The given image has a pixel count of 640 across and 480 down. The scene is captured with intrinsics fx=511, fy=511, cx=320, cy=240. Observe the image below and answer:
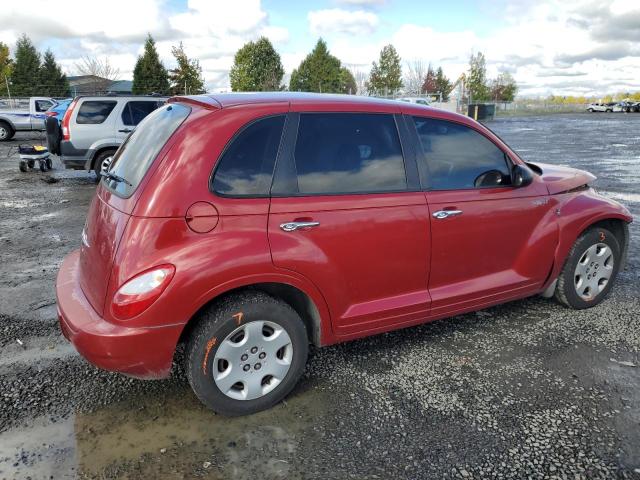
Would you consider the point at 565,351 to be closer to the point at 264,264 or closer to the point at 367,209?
the point at 367,209

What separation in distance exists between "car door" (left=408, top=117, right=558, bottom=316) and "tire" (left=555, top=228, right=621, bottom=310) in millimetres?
345

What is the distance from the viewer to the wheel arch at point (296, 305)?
9.47 ft

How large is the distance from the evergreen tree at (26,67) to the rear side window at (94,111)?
4997 centimetres

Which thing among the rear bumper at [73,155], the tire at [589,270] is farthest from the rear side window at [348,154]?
the rear bumper at [73,155]

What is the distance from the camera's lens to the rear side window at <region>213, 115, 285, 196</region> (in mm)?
2840

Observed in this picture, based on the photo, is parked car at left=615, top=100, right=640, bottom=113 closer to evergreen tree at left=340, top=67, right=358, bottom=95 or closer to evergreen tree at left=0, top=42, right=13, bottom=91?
evergreen tree at left=340, top=67, right=358, bottom=95

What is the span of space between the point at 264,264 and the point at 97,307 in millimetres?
963

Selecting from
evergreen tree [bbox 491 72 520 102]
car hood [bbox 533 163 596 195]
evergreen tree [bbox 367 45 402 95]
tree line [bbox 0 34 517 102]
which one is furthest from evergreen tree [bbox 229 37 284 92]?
car hood [bbox 533 163 596 195]

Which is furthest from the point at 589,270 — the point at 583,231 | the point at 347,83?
the point at 347,83

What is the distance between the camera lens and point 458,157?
368cm

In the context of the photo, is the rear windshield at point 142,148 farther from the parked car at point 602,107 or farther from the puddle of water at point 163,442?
the parked car at point 602,107

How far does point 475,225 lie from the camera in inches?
143

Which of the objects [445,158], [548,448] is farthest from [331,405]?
[445,158]

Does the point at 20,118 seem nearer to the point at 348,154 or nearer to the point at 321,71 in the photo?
the point at 348,154
